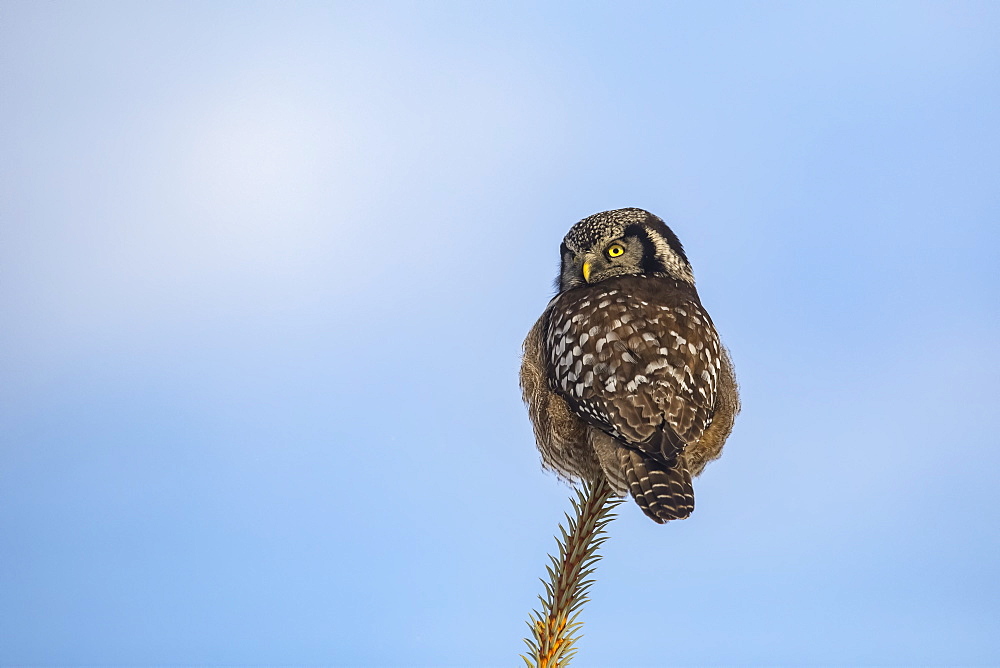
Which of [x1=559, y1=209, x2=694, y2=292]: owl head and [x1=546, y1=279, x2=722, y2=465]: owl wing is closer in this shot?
[x1=546, y1=279, x2=722, y2=465]: owl wing

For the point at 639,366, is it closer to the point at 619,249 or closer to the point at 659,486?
the point at 659,486

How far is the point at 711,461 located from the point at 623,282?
3.03ft

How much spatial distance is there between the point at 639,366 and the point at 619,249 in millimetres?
1089

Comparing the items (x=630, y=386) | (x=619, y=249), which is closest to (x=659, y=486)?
(x=630, y=386)

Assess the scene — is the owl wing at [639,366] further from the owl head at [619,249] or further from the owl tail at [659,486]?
the owl head at [619,249]

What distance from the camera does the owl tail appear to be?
320cm

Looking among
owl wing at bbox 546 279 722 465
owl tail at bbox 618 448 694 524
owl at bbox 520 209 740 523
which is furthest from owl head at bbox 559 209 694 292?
owl tail at bbox 618 448 694 524

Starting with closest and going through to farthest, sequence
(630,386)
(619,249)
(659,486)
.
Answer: (659,486) < (630,386) < (619,249)

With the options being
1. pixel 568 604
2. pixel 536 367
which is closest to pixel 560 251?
pixel 536 367

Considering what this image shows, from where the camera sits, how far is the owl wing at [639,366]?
3482 mm

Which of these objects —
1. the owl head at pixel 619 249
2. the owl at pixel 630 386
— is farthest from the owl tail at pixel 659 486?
the owl head at pixel 619 249

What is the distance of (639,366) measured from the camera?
362cm

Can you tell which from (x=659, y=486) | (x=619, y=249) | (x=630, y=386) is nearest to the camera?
(x=659, y=486)

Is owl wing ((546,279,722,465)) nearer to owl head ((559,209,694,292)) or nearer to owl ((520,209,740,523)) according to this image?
owl ((520,209,740,523))
